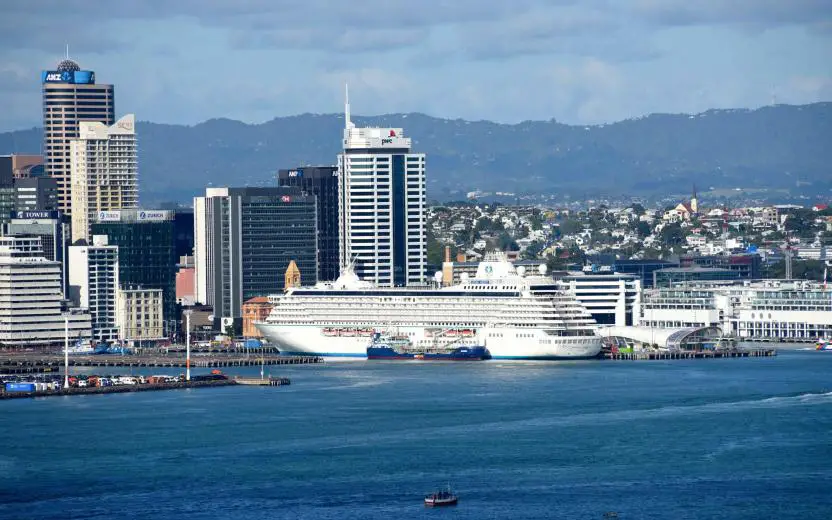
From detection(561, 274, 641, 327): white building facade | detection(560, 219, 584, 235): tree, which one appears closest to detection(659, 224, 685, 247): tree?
detection(560, 219, 584, 235): tree

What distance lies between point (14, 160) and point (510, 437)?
108727 mm

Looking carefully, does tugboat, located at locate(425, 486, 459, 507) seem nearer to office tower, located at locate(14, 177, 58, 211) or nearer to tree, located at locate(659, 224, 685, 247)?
office tower, located at locate(14, 177, 58, 211)

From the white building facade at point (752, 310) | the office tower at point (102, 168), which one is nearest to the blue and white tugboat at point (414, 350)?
the white building facade at point (752, 310)

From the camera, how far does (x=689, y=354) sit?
322 feet

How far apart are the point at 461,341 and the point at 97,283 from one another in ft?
94.7

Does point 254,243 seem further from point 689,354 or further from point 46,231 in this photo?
point 689,354

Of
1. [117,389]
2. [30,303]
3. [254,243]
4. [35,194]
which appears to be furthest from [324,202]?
[117,389]

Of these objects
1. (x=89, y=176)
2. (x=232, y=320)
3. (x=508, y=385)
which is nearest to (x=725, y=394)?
(x=508, y=385)

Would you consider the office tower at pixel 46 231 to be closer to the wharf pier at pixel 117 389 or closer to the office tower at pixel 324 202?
the office tower at pixel 324 202

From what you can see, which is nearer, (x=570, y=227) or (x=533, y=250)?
(x=533, y=250)

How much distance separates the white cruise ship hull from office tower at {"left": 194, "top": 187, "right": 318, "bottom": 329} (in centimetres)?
2123

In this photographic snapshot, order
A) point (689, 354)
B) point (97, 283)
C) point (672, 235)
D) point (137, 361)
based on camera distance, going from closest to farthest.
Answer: point (137, 361), point (689, 354), point (97, 283), point (672, 235)

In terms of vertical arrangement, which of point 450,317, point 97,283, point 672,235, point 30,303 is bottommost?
point 450,317

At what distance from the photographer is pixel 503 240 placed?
170250mm
